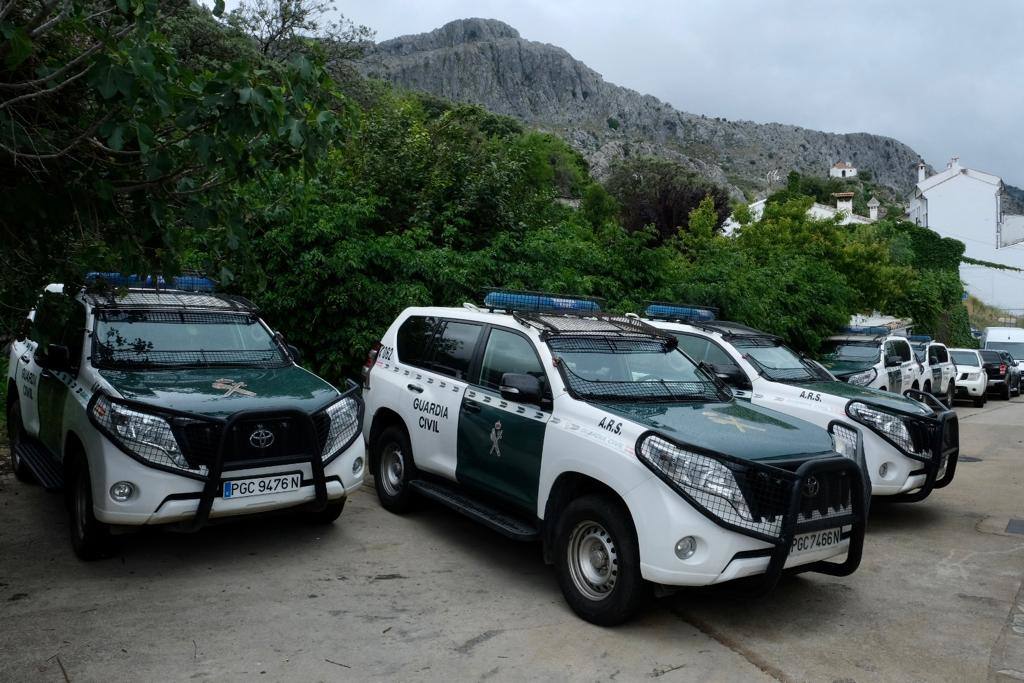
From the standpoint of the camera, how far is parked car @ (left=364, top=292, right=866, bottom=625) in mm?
4422

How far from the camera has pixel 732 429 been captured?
5012 millimetres

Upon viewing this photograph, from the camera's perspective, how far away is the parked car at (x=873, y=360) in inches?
Result: 520

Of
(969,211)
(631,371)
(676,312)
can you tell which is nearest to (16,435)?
(631,371)

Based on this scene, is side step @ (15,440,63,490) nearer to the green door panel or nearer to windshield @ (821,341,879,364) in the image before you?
the green door panel

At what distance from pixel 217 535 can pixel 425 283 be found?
196 inches

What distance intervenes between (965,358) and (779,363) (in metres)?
16.5

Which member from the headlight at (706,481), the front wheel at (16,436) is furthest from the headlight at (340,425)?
the front wheel at (16,436)

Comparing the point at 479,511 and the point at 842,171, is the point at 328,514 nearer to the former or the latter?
the point at 479,511

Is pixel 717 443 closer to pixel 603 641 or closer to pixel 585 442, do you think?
pixel 585 442

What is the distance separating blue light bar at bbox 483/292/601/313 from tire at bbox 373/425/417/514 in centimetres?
143

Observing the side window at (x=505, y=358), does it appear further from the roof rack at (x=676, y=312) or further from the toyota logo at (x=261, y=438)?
the roof rack at (x=676, y=312)

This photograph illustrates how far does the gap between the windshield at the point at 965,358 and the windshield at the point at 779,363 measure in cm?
1528

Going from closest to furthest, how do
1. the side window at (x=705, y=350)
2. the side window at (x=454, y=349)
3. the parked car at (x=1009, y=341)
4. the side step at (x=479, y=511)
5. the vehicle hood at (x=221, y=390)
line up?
the side step at (x=479, y=511) → the vehicle hood at (x=221, y=390) → the side window at (x=454, y=349) → the side window at (x=705, y=350) → the parked car at (x=1009, y=341)

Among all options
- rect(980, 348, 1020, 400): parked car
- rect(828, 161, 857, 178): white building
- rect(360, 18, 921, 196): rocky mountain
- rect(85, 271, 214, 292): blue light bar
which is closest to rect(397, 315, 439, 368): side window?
rect(85, 271, 214, 292): blue light bar
